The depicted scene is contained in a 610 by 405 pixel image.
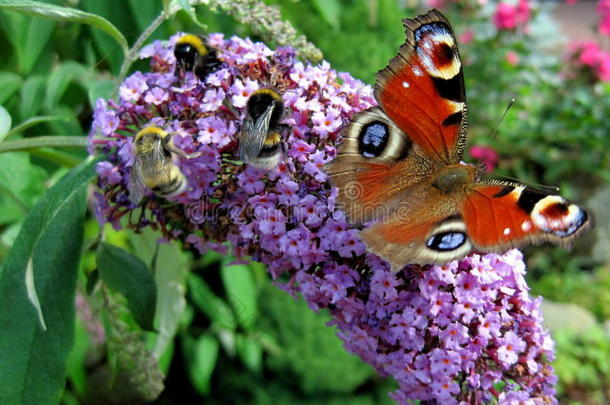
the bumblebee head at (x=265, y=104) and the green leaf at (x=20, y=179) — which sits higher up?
the bumblebee head at (x=265, y=104)

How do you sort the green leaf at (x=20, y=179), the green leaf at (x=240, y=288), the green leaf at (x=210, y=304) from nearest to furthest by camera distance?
the green leaf at (x=20, y=179) → the green leaf at (x=240, y=288) → the green leaf at (x=210, y=304)

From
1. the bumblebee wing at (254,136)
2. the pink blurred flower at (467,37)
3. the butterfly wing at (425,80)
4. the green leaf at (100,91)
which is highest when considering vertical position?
the pink blurred flower at (467,37)

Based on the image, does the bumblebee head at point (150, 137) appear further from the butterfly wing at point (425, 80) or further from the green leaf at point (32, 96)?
the green leaf at point (32, 96)

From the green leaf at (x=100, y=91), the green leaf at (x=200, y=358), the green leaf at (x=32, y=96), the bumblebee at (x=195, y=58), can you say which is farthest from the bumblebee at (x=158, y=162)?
the green leaf at (x=200, y=358)

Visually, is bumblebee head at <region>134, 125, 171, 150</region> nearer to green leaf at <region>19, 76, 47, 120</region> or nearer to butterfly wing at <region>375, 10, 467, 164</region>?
butterfly wing at <region>375, 10, 467, 164</region>

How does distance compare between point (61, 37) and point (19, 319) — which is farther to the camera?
point (61, 37)

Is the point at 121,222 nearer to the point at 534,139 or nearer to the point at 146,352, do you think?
the point at 146,352

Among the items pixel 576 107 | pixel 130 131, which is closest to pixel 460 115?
pixel 130 131
